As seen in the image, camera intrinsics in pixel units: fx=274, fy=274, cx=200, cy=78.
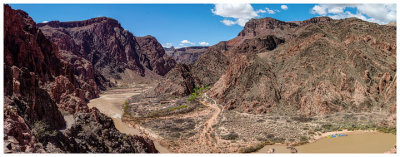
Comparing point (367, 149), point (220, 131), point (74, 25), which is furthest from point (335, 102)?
point (74, 25)

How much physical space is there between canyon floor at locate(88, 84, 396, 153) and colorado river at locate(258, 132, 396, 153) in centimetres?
98

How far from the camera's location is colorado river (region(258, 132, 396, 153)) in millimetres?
29609

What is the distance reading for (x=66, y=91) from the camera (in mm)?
44000

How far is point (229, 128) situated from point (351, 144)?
15.7m

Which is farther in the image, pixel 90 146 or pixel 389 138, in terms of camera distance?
pixel 389 138

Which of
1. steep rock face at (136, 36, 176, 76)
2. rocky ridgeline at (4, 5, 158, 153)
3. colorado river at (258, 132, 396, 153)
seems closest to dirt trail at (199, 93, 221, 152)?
colorado river at (258, 132, 396, 153)

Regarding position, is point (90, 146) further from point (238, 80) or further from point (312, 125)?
point (238, 80)

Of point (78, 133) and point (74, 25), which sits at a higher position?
point (74, 25)

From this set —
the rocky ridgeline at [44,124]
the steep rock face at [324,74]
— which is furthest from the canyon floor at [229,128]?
the rocky ridgeline at [44,124]

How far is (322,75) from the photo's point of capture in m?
47.8

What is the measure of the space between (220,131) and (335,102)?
19230 mm

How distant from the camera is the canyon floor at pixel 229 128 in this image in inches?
1323

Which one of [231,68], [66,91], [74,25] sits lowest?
[66,91]

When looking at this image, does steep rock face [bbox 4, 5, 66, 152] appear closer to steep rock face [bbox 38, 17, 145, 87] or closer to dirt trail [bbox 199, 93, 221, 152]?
dirt trail [bbox 199, 93, 221, 152]
